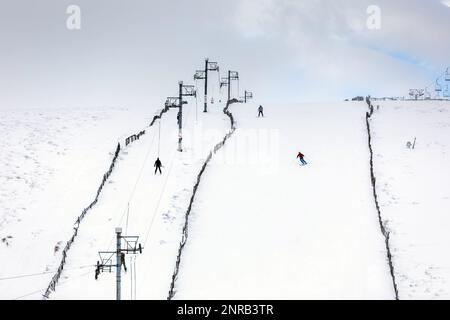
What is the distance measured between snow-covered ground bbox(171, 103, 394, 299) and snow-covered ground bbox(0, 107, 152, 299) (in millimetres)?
7245

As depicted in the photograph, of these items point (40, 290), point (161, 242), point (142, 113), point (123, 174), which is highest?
point (142, 113)

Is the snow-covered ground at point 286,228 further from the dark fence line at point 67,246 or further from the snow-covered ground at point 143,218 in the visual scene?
the dark fence line at point 67,246

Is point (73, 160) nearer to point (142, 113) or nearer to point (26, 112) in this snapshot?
point (142, 113)

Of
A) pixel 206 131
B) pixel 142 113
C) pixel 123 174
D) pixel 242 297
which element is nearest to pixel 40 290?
pixel 242 297

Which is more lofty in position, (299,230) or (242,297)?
(299,230)

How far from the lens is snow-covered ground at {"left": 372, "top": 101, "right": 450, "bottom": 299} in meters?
28.1

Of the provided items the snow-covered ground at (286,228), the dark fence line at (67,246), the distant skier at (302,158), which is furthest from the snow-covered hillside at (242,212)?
the distant skier at (302,158)

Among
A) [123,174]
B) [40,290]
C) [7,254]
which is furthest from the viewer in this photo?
[123,174]

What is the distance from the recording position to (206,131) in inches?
2045

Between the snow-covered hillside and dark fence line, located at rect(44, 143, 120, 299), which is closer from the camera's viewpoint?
dark fence line, located at rect(44, 143, 120, 299)

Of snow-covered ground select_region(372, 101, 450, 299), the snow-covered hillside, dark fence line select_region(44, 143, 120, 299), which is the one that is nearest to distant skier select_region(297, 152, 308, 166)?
the snow-covered hillside

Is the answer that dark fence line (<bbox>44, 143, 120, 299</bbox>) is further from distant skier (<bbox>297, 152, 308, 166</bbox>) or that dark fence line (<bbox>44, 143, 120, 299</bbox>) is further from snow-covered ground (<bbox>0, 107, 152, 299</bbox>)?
distant skier (<bbox>297, 152, 308, 166</bbox>)

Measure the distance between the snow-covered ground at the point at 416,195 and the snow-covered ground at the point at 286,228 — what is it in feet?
Result: 4.23
